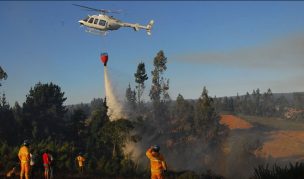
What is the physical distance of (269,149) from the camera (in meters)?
91.8

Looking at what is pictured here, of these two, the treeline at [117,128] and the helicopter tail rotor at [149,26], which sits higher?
the helicopter tail rotor at [149,26]

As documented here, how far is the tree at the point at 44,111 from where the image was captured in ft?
203

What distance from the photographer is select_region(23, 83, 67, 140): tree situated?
203 feet

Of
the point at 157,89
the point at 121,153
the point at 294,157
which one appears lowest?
the point at 294,157

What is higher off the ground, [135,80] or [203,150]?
[135,80]

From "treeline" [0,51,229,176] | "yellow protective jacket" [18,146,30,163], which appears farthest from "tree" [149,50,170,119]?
"yellow protective jacket" [18,146,30,163]

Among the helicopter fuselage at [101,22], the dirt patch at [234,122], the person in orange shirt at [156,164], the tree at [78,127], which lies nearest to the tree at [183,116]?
the tree at [78,127]

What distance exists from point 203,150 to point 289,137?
4845cm

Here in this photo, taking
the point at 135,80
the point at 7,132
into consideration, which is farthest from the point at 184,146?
the point at 7,132

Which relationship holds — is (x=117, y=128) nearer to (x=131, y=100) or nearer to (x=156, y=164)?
(x=156, y=164)

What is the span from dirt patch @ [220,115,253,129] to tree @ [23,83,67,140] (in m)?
55.0

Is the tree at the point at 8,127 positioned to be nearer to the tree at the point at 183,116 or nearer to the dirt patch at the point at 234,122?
the tree at the point at 183,116

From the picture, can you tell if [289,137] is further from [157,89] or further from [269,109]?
[269,109]

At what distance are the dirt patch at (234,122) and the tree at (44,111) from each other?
180 ft
